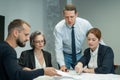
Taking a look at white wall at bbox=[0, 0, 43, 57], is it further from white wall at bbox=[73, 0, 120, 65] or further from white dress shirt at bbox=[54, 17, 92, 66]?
white dress shirt at bbox=[54, 17, 92, 66]

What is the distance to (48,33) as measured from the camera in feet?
17.5

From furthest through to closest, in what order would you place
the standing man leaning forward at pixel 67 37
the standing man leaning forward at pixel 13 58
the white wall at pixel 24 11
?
1. the white wall at pixel 24 11
2. the standing man leaning forward at pixel 67 37
3. the standing man leaning forward at pixel 13 58

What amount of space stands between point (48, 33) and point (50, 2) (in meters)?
0.68

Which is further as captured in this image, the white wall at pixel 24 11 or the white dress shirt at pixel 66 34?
the white wall at pixel 24 11

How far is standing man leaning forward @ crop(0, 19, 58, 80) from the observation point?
1.83 m

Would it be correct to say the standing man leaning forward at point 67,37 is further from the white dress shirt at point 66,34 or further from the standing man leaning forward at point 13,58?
the standing man leaning forward at point 13,58

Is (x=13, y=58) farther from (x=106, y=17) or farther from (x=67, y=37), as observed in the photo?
(x=106, y=17)

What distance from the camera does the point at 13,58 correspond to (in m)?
1.84

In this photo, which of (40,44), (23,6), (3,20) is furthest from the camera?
(23,6)

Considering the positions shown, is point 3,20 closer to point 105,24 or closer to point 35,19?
point 35,19

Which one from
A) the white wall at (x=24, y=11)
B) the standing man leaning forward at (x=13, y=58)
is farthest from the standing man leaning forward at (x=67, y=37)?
the white wall at (x=24, y=11)

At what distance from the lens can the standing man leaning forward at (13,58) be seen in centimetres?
183

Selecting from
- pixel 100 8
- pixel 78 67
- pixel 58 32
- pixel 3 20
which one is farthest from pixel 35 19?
pixel 78 67

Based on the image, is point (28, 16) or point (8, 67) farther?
point (28, 16)
